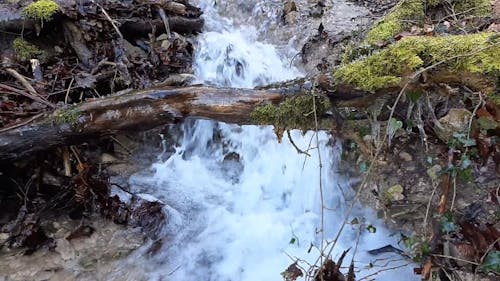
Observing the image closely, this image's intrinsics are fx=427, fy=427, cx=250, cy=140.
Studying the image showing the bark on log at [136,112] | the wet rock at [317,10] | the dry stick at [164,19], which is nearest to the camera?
the bark on log at [136,112]

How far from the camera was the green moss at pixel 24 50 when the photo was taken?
484 centimetres

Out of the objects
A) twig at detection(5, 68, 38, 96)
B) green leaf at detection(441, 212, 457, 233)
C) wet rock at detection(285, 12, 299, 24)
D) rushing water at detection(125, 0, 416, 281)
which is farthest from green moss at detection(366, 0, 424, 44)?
twig at detection(5, 68, 38, 96)

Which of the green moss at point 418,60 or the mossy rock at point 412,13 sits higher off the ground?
the mossy rock at point 412,13

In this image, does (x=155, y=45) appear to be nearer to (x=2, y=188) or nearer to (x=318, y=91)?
(x=2, y=188)

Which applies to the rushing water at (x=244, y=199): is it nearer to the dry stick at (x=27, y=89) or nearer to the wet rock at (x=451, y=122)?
the wet rock at (x=451, y=122)

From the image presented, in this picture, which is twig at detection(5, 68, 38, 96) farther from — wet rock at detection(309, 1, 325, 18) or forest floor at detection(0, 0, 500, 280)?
wet rock at detection(309, 1, 325, 18)

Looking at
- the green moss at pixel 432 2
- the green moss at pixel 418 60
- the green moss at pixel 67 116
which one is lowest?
the green moss at pixel 67 116

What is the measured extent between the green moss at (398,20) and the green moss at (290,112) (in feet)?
5.47

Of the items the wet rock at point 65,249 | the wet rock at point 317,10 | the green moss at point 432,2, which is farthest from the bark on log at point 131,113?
the wet rock at point 317,10

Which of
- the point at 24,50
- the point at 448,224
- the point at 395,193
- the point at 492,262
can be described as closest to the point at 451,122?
the point at 395,193

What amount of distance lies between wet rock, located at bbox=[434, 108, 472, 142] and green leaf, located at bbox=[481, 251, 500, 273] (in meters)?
1.18

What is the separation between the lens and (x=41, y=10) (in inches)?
190

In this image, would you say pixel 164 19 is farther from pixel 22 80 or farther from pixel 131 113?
pixel 131 113

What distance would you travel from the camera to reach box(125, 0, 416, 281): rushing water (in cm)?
386
